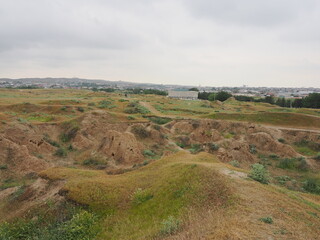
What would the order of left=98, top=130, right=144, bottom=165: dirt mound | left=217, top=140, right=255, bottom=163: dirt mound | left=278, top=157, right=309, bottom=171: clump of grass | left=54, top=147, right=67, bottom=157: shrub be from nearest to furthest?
left=98, top=130, right=144, bottom=165: dirt mound → left=278, top=157, right=309, bottom=171: clump of grass → left=54, top=147, right=67, bottom=157: shrub → left=217, top=140, right=255, bottom=163: dirt mound

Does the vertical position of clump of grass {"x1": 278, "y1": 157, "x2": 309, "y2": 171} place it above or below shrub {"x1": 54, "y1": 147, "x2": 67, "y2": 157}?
below

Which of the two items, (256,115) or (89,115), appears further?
(256,115)

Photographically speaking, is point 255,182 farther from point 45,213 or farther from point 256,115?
point 256,115

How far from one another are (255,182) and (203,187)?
9.11ft

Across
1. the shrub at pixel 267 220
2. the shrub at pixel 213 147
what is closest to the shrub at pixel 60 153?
the shrub at pixel 213 147

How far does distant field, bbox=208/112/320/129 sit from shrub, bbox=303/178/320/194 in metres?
21.1

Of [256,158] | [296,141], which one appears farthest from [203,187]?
[296,141]

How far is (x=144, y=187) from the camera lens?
1304 centimetres

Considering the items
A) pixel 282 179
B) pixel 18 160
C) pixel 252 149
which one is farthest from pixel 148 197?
pixel 252 149

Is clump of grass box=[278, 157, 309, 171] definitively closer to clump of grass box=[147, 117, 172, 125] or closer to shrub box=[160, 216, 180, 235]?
clump of grass box=[147, 117, 172, 125]

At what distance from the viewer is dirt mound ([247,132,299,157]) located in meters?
30.6

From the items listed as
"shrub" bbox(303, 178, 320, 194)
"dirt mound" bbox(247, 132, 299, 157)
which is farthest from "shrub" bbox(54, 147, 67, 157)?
"dirt mound" bbox(247, 132, 299, 157)

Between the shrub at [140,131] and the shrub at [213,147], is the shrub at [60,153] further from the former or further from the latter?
the shrub at [213,147]

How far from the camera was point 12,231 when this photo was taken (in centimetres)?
1109
